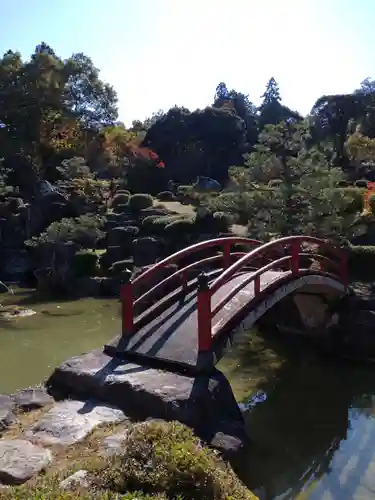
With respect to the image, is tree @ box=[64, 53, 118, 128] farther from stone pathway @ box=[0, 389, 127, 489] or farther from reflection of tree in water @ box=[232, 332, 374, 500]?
stone pathway @ box=[0, 389, 127, 489]

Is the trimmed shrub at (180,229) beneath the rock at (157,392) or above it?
above

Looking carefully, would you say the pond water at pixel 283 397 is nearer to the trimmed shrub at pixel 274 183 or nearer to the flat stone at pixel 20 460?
the flat stone at pixel 20 460

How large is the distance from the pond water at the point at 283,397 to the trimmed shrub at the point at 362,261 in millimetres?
2652

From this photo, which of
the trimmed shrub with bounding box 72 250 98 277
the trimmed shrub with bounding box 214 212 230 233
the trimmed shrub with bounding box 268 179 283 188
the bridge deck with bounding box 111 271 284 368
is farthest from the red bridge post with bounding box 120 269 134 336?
the trimmed shrub with bounding box 214 212 230 233

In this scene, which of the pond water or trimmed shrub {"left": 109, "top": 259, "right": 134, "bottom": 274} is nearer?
the pond water

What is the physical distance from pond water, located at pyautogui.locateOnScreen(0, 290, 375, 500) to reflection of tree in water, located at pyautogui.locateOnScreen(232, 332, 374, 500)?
2cm

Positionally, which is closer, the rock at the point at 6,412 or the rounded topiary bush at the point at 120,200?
the rock at the point at 6,412

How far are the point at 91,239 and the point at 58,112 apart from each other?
14.3m

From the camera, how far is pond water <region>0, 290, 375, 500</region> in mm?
6477

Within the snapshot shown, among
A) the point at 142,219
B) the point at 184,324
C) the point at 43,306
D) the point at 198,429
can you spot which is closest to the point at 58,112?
the point at 142,219

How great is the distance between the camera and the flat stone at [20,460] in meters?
4.29

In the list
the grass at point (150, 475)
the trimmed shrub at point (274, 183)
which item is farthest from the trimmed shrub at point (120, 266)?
the grass at point (150, 475)

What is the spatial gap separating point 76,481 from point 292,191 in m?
11.1

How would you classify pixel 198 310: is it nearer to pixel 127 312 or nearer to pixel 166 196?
pixel 127 312
